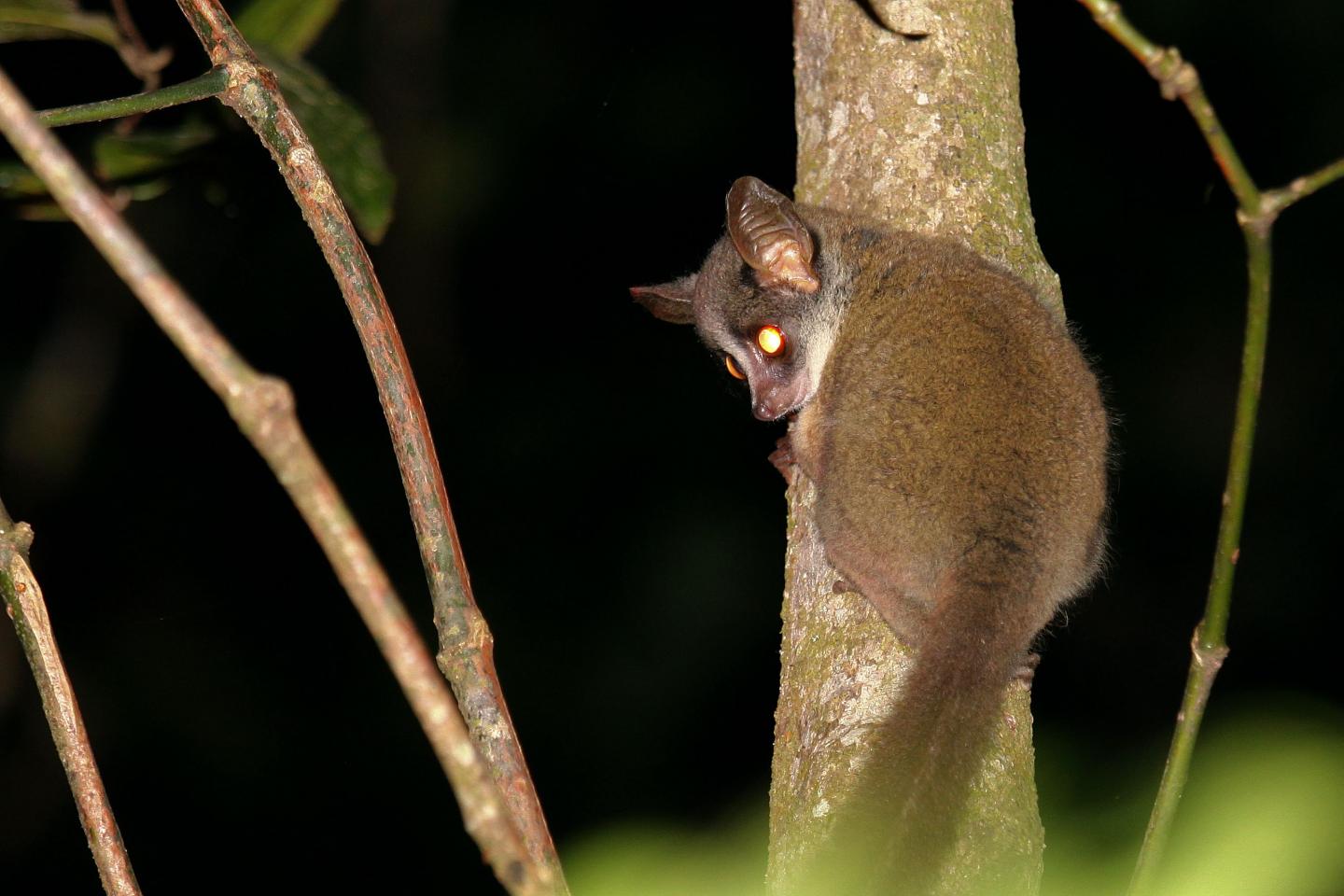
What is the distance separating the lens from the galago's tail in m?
1.67

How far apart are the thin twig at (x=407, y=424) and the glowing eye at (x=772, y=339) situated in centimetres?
190

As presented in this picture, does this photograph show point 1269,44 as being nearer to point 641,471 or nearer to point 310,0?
point 641,471

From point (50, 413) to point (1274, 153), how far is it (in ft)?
24.0

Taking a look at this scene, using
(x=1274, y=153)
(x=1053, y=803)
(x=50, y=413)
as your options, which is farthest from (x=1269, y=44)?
(x=1053, y=803)

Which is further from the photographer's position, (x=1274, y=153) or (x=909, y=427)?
(x=1274, y=153)

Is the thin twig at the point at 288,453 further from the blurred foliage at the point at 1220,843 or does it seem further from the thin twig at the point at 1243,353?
the thin twig at the point at 1243,353

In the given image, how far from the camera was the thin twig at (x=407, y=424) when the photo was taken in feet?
5.56

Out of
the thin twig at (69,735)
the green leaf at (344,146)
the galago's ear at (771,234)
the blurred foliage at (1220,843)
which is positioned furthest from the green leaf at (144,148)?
the blurred foliage at (1220,843)

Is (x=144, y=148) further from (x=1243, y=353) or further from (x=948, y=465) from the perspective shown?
(x=1243, y=353)

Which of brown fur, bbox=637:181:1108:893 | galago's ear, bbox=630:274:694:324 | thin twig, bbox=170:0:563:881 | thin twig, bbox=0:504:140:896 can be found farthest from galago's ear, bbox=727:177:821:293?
thin twig, bbox=0:504:140:896

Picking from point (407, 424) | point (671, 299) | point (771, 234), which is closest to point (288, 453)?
point (407, 424)

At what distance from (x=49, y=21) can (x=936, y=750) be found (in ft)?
7.79

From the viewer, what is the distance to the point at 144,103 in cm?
227

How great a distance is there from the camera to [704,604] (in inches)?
322
